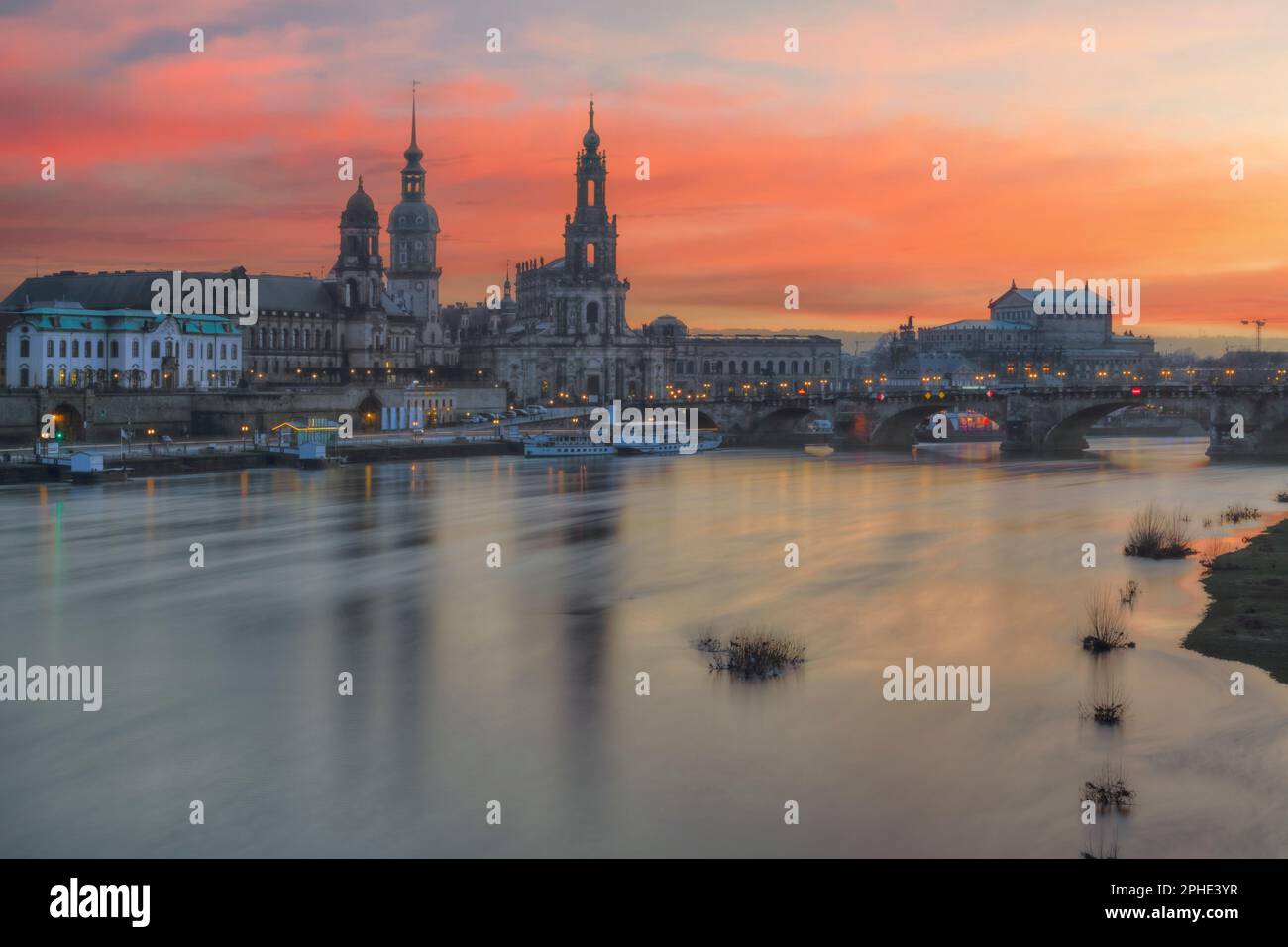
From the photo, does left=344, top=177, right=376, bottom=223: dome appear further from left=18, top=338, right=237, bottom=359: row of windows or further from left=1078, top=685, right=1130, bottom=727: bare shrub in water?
left=1078, top=685, right=1130, bottom=727: bare shrub in water

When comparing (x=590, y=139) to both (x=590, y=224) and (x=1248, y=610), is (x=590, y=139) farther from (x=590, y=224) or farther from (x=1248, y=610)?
(x=1248, y=610)

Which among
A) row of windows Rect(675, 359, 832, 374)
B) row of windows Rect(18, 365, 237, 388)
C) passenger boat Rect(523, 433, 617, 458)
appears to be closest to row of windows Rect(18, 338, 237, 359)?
row of windows Rect(18, 365, 237, 388)

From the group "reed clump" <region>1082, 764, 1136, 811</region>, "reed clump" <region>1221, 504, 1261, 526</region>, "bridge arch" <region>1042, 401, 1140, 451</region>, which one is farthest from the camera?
"bridge arch" <region>1042, 401, 1140, 451</region>

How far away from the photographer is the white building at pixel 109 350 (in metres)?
105

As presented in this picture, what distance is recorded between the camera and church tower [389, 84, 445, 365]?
167500mm

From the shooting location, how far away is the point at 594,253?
530ft

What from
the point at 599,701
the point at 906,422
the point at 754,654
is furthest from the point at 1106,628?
the point at 906,422

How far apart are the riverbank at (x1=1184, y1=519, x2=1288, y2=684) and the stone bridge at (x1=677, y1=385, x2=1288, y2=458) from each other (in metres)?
56.5

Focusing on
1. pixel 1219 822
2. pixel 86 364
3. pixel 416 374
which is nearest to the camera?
pixel 1219 822

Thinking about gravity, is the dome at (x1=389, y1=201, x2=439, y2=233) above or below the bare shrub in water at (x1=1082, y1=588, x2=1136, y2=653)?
above

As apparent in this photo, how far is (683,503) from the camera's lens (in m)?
70.2
